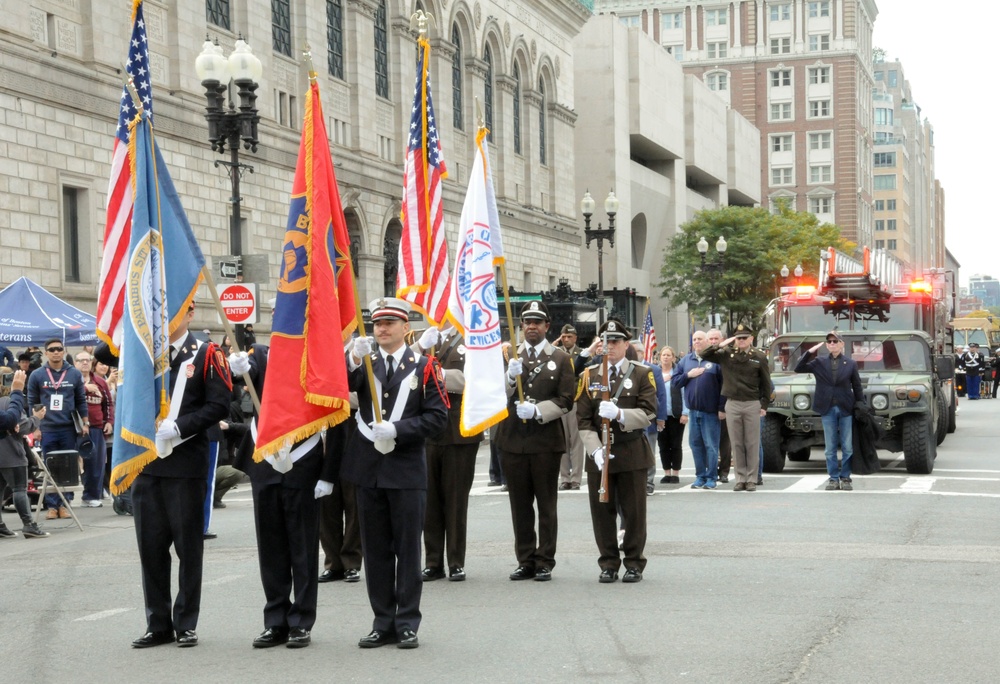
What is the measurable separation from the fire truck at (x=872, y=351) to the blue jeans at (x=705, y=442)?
170cm

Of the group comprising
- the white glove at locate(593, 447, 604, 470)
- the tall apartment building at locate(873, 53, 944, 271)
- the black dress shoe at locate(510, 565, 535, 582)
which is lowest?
the black dress shoe at locate(510, 565, 535, 582)

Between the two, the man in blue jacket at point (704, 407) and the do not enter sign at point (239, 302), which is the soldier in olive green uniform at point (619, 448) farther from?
the do not enter sign at point (239, 302)

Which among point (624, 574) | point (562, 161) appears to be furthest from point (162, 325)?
point (562, 161)

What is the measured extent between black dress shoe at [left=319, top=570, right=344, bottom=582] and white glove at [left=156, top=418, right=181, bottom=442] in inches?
118

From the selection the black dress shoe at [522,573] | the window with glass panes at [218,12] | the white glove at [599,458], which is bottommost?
the black dress shoe at [522,573]

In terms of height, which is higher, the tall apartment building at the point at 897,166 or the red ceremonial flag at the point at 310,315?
the tall apartment building at the point at 897,166

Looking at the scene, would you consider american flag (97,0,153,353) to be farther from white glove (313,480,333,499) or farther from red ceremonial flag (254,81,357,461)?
white glove (313,480,333,499)

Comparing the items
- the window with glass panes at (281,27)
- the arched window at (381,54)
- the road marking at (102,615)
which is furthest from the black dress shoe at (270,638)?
the arched window at (381,54)

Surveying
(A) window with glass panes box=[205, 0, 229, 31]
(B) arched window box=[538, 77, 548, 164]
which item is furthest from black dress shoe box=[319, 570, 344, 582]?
(B) arched window box=[538, 77, 548, 164]

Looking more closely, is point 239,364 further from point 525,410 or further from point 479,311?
point 525,410

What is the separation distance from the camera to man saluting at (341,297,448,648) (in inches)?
313

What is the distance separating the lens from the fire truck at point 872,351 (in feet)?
61.0

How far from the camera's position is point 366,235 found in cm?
4081

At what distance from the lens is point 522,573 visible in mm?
10297
